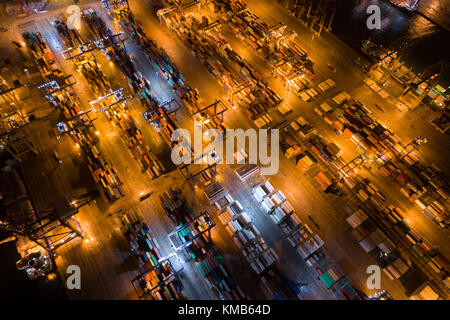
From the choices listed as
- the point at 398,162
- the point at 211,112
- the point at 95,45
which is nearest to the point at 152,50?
the point at 95,45

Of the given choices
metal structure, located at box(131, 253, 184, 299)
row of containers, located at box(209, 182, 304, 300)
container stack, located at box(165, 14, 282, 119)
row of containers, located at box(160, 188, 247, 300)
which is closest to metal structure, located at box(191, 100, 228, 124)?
container stack, located at box(165, 14, 282, 119)

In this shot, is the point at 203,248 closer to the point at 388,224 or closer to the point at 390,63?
the point at 388,224

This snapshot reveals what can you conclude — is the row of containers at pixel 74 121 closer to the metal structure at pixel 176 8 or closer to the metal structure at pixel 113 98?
the metal structure at pixel 113 98

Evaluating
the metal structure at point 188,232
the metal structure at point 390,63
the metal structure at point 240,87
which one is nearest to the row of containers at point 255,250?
the metal structure at point 188,232

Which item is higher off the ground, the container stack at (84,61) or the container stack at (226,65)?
the container stack at (84,61)

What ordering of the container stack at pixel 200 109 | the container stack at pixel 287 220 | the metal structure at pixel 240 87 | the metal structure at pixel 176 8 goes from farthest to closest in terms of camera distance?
1. the metal structure at pixel 176 8
2. the metal structure at pixel 240 87
3. the container stack at pixel 200 109
4. the container stack at pixel 287 220
